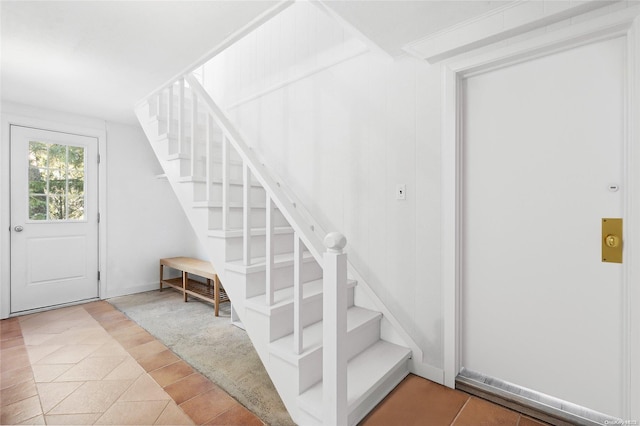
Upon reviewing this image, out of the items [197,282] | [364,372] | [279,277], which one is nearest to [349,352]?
[364,372]

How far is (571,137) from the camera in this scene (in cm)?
155

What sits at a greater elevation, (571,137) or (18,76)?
(18,76)

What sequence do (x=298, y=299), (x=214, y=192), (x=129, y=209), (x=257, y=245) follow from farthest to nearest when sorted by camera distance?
(x=129, y=209) → (x=214, y=192) → (x=257, y=245) → (x=298, y=299)

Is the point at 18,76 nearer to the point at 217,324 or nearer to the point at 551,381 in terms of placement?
the point at 217,324

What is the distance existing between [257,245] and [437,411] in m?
1.51

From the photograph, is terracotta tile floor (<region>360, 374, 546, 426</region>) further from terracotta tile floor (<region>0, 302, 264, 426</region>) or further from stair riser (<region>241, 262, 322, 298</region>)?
stair riser (<region>241, 262, 322, 298</region>)

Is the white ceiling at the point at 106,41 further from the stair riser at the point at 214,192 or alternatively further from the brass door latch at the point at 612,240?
the brass door latch at the point at 612,240

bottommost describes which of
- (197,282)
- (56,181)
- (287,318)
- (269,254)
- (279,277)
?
(197,282)

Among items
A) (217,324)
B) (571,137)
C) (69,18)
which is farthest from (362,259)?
(69,18)

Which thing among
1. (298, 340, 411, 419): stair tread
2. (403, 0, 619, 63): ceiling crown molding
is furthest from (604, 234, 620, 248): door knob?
(298, 340, 411, 419): stair tread

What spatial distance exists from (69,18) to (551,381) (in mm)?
3427

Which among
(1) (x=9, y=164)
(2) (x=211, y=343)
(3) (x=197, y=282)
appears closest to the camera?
(2) (x=211, y=343)

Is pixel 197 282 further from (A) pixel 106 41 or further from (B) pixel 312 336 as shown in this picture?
(A) pixel 106 41

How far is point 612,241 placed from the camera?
1.46 m
